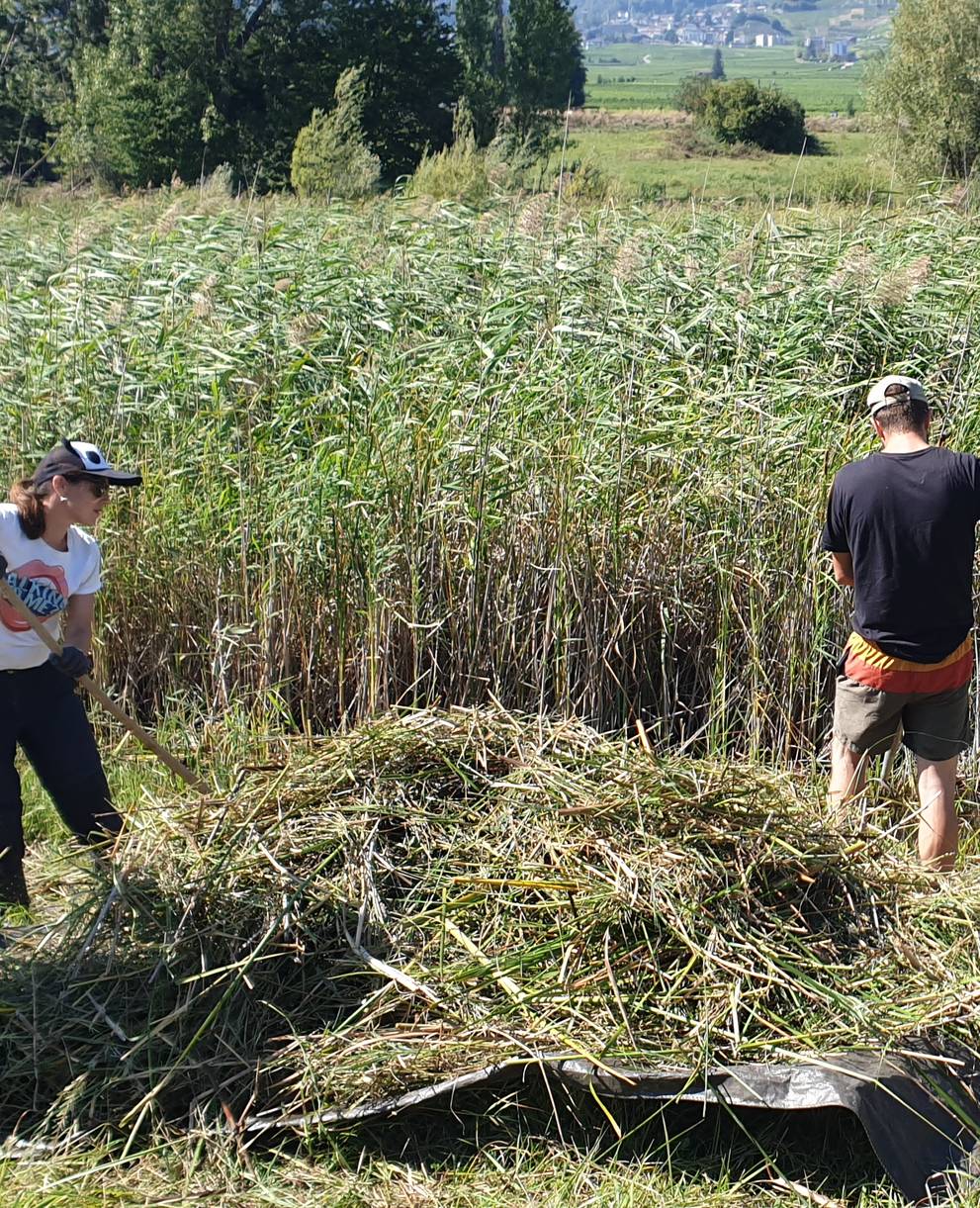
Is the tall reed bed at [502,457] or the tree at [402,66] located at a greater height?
the tree at [402,66]

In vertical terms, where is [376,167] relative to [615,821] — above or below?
above

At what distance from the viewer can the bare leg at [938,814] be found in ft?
11.2

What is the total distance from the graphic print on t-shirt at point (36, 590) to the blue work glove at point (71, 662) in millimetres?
144

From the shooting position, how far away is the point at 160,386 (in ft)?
18.3

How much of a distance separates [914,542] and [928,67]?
67.5ft

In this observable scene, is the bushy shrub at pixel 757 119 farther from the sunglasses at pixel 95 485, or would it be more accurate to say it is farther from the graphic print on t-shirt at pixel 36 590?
the graphic print on t-shirt at pixel 36 590

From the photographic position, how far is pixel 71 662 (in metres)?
3.25

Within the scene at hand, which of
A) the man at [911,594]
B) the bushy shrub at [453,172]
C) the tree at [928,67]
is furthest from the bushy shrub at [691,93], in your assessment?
the man at [911,594]

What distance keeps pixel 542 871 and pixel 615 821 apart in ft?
0.75

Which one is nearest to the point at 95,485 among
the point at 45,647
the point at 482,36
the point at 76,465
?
the point at 76,465

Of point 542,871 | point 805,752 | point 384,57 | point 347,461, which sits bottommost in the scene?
point 805,752

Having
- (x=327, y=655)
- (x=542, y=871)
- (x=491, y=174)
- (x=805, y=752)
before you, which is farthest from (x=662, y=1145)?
(x=491, y=174)

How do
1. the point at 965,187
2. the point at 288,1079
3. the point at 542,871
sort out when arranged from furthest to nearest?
the point at 965,187 → the point at 542,871 → the point at 288,1079

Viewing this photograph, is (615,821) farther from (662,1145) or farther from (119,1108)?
(119,1108)
